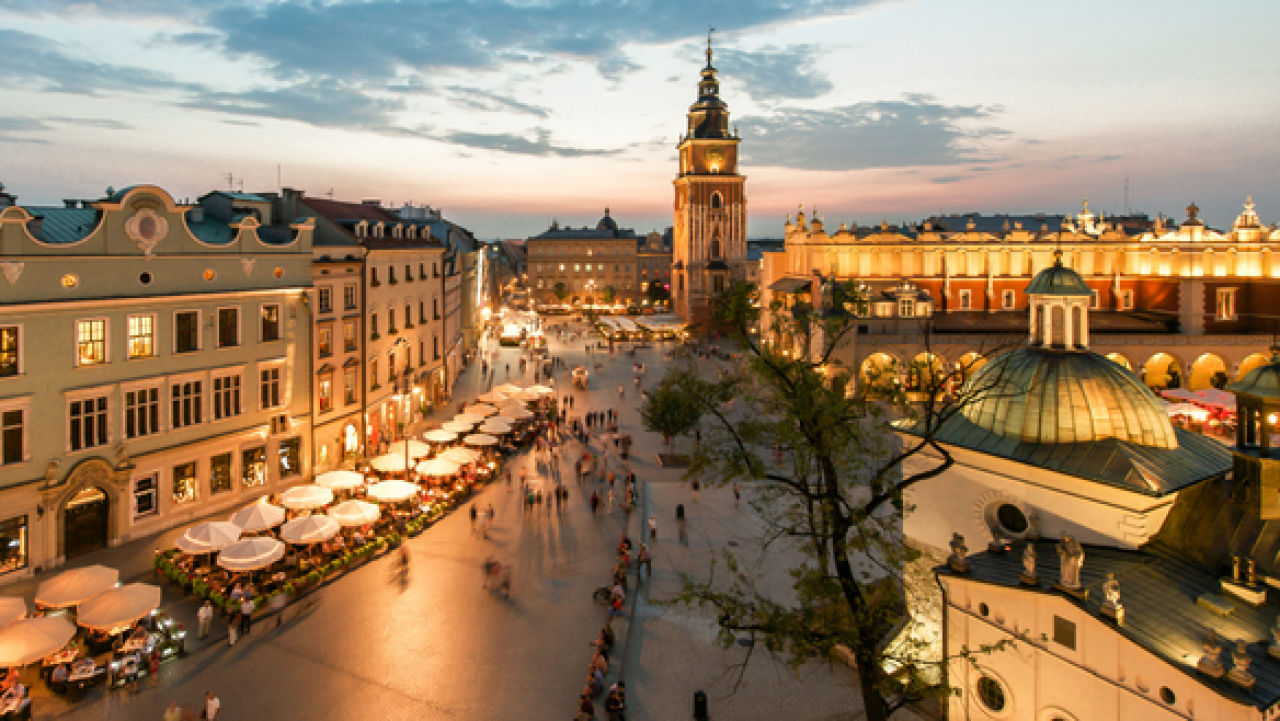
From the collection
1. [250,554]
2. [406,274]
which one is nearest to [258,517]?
[250,554]

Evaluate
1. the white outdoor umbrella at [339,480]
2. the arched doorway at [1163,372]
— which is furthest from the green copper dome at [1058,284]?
the arched doorway at [1163,372]

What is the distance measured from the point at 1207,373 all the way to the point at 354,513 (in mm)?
57710

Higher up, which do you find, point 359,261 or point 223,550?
point 359,261

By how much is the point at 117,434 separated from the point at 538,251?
119 metres

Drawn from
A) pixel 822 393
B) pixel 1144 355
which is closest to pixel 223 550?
pixel 822 393

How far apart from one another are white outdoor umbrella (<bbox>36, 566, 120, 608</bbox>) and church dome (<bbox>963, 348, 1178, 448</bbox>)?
21.3 metres

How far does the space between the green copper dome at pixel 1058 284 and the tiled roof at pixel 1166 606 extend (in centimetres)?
597

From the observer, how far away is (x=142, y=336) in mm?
24406

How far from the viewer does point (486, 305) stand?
382ft

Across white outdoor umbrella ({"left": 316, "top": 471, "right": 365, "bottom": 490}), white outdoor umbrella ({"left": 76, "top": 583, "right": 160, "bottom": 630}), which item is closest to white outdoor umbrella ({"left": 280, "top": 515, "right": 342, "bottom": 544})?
white outdoor umbrella ({"left": 316, "top": 471, "right": 365, "bottom": 490})

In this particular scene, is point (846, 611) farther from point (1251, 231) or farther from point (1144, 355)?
point (1251, 231)

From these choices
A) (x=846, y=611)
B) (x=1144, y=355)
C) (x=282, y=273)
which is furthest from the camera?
(x=1144, y=355)

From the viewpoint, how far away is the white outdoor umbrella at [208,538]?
20641mm

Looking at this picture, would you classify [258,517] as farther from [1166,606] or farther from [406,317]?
[1166,606]
